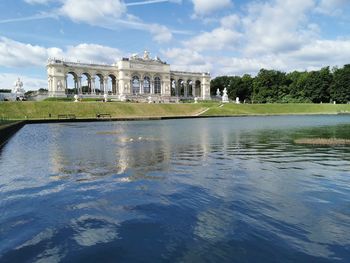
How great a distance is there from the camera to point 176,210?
9.49 metres

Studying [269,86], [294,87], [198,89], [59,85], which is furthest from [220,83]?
[59,85]

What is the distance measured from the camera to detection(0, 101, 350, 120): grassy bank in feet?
213

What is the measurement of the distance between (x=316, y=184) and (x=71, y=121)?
5039cm

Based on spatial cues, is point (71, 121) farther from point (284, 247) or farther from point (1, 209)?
point (284, 247)

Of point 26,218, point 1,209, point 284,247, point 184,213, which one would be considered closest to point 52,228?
point 26,218

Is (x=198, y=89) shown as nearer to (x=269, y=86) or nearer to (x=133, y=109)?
(x=269, y=86)

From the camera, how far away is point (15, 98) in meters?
84.4

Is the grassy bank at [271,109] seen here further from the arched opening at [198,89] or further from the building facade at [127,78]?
the arched opening at [198,89]

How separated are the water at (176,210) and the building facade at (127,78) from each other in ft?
319

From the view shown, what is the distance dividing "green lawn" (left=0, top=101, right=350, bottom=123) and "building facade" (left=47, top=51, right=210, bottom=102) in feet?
112

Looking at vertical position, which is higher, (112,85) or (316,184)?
(112,85)

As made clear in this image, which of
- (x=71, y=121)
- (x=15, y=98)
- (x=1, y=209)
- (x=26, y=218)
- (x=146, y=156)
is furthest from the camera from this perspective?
(x=15, y=98)

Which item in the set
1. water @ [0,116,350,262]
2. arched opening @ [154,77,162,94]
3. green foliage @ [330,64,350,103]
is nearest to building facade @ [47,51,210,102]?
arched opening @ [154,77,162,94]

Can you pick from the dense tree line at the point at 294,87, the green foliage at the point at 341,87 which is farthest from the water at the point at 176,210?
the dense tree line at the point at 294,87
